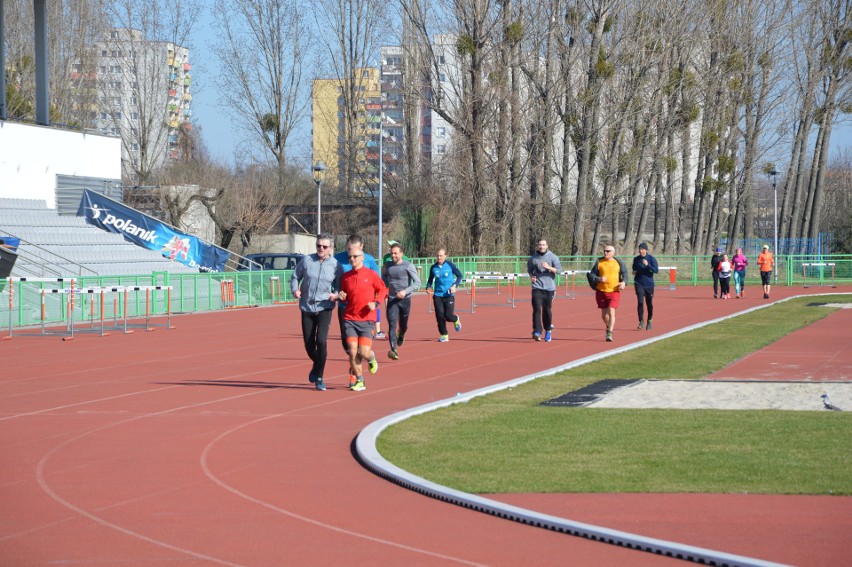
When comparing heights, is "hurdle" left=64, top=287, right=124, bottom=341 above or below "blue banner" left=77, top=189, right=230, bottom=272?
below

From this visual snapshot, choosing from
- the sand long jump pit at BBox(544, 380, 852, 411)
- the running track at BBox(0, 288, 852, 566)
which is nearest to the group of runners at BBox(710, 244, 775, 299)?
the running track at BBox(0, 288, 852, 566)

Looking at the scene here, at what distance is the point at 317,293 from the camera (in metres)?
14.6

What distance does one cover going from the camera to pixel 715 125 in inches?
2537

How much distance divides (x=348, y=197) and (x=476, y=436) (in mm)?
54415

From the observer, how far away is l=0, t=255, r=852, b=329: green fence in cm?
2802

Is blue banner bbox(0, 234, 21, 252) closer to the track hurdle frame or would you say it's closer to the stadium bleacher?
the stadium bleacher

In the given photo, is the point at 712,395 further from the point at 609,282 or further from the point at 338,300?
the point at 609,282

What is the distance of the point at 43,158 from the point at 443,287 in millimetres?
26742

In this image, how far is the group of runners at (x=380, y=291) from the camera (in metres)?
14.7

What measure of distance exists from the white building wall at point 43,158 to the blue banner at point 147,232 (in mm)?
3514

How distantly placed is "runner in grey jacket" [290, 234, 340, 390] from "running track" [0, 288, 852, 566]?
73cm

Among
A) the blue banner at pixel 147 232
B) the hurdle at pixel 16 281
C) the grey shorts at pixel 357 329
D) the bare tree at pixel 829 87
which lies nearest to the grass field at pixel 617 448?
the grey shorts at pixel 357 329

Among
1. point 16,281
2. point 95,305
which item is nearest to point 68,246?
point 95,305

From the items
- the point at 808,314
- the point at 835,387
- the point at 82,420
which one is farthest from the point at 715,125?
the point at 82,420
